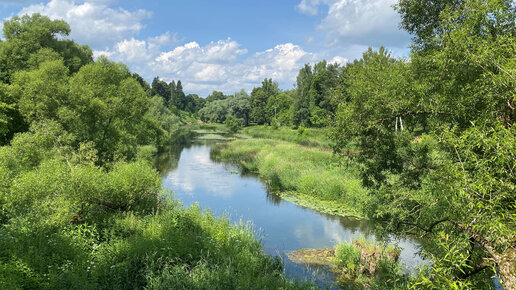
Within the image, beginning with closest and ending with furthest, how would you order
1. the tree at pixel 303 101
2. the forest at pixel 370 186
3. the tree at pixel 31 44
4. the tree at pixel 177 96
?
the forest at pixel 370 186, the tree at pixel 31 44, the tree at pixel 303 101, the tree at pixel 177 96

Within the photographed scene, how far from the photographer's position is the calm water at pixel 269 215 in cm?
1337

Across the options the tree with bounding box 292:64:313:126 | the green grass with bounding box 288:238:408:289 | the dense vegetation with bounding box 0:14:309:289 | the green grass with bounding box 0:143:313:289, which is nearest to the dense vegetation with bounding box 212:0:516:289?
the green grass with bounding box 288:238:408:289

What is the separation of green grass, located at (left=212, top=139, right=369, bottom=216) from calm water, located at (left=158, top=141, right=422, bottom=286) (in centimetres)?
98

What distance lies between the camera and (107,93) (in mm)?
22062

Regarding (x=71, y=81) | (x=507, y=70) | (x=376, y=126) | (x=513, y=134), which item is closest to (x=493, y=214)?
(x=513, y=134)

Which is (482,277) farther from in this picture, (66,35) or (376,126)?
(66,35)

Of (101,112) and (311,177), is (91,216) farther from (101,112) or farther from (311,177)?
(311,177)

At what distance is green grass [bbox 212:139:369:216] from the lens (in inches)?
732

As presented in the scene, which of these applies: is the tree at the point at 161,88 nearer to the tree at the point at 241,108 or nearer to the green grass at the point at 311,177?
the tree at the point at 241,108

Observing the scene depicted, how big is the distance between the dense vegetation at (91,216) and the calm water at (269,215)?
2.15 m

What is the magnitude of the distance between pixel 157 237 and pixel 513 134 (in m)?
9.90

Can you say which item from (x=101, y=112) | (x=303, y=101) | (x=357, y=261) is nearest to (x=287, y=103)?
(x=303, y=101)

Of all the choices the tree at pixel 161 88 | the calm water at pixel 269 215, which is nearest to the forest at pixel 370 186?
the calm water at pixel 269 215

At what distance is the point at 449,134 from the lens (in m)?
5.89
